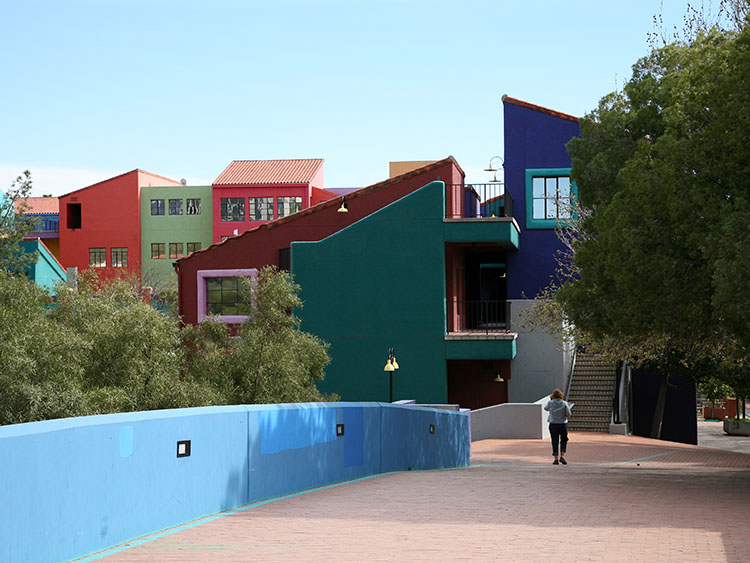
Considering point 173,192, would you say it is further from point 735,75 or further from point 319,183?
point 735,75

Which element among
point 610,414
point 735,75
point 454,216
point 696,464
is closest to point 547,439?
point 610,414

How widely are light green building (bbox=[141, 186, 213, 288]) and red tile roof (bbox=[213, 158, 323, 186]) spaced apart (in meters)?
2.12

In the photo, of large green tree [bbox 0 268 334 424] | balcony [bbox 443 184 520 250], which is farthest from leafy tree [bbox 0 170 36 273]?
balcony [bbox 443 184 520 250]

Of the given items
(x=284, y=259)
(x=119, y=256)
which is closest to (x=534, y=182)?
(x=284, y=259)

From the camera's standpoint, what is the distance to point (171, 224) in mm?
66625

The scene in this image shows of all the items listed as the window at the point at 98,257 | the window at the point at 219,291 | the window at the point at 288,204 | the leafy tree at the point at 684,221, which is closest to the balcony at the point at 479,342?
the window at the point at 219,291

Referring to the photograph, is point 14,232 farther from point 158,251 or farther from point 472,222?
point 158,251

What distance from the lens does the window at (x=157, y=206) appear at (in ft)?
220

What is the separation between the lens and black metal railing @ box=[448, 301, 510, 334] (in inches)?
1258

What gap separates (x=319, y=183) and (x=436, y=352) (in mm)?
39035

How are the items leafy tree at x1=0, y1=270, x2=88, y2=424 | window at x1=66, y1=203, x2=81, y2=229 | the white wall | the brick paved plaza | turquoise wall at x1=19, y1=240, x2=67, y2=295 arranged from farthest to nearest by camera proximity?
window at x1=66, y1=203, x2=81, y2=229 → turquoise wall at x1=19, y1=240, x2=67, y2=295 → the white wall → leafy tree at x1=0, y1=270, x2=88, y2=424 → the brick paved plaza

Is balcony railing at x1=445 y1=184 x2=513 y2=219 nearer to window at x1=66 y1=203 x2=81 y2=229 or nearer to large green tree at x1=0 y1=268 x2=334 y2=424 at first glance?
large green tree at x1=0 y1=268 x2=334 y2=424

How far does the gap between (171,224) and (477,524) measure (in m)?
60.3

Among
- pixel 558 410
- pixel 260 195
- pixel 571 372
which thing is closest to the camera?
pixel 558 410
